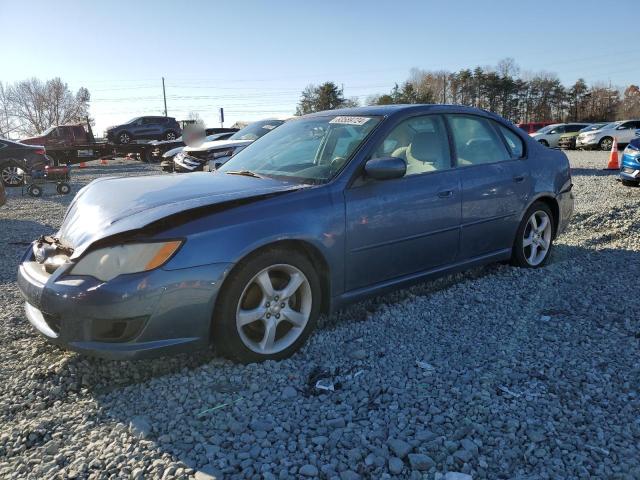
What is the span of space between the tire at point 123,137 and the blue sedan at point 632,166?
24162 millimetres

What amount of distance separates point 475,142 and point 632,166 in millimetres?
7415

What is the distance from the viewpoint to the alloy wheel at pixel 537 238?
4758mm

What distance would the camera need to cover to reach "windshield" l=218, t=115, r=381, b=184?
3553 millimetres

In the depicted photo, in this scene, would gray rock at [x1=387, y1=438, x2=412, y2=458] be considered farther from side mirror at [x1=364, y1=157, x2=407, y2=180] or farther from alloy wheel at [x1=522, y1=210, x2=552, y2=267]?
alloy wheel at [x1=522, y1=210, x2=552, y2=267]

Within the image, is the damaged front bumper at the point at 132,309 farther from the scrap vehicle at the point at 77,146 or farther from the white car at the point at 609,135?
the white car at the point at 609,135

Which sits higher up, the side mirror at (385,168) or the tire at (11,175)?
the side mirror at (385,168)

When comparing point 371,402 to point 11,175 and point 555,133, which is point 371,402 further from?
point 555,133

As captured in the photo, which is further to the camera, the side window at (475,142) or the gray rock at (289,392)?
the side window at (475,142)

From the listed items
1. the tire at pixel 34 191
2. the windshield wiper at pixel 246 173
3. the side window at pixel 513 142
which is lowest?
the tire at pixel 34 191

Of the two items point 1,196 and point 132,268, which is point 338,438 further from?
point 1,196

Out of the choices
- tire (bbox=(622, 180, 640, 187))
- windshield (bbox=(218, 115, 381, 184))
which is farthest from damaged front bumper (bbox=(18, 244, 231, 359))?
tire (bbox=(622, 180, 640, 187))

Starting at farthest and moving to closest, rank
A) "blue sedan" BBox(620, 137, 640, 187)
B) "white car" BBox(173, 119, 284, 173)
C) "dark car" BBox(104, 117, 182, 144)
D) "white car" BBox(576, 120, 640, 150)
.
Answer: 1. "dark car" BBox(104, 117, 182, 144)
2. "white car" BBox(576, 120, 640, 150)
3. "white car" BBox(173, 119, 284, 173)
4. "blue sedan" BBox(620, 137, 640, 187)

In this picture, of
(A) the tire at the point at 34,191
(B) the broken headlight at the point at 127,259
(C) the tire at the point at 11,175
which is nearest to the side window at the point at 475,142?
(B) the broken headlight at the point at 127,259

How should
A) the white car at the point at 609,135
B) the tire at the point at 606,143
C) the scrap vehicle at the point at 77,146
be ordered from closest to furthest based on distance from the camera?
the white car at the point at 609,135
the tire at the point at 606,143
the scrap vehicle at the point at 77,146
